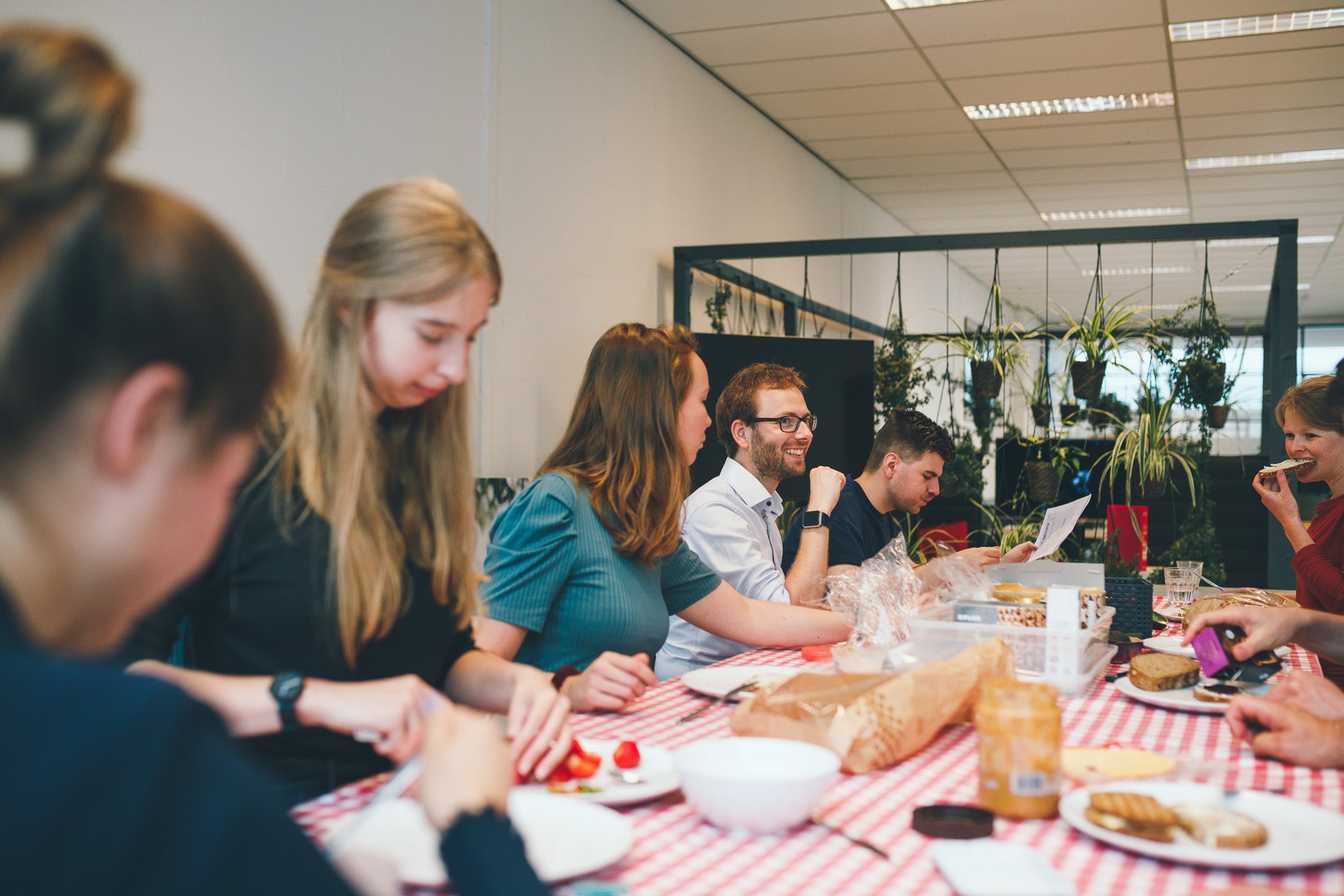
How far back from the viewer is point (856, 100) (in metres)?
5.88

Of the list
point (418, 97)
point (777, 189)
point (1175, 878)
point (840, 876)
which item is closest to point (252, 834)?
point (840, 876)

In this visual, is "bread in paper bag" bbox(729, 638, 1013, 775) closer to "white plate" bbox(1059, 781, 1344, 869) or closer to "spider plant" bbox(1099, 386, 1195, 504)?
"white plate" bbox(1059, 781, 1344, 869)

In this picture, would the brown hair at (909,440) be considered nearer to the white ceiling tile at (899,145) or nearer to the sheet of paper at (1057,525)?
the sheet of paper at (1057,525)

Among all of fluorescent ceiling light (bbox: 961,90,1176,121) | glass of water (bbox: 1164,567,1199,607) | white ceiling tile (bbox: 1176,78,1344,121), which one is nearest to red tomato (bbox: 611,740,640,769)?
glass of water (bbox: 1164,567,1199,607)

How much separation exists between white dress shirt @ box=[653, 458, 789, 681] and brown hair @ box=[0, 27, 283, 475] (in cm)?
208

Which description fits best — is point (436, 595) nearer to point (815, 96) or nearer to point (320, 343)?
point (320, 343)

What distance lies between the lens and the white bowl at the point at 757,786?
105cm

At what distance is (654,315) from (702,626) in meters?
2.91

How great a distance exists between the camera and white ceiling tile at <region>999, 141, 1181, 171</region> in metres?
6.71

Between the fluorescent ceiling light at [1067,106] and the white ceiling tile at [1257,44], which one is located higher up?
the fluorescent ceiling light at [1067,106]

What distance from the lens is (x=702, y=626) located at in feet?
7.79

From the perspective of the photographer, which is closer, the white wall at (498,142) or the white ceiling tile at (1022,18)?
the white wall at (498,142)

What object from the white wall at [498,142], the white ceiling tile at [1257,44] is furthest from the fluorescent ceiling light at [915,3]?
the white ceiling tile at [1257,44]

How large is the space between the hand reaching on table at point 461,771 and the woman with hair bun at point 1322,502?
290cm
